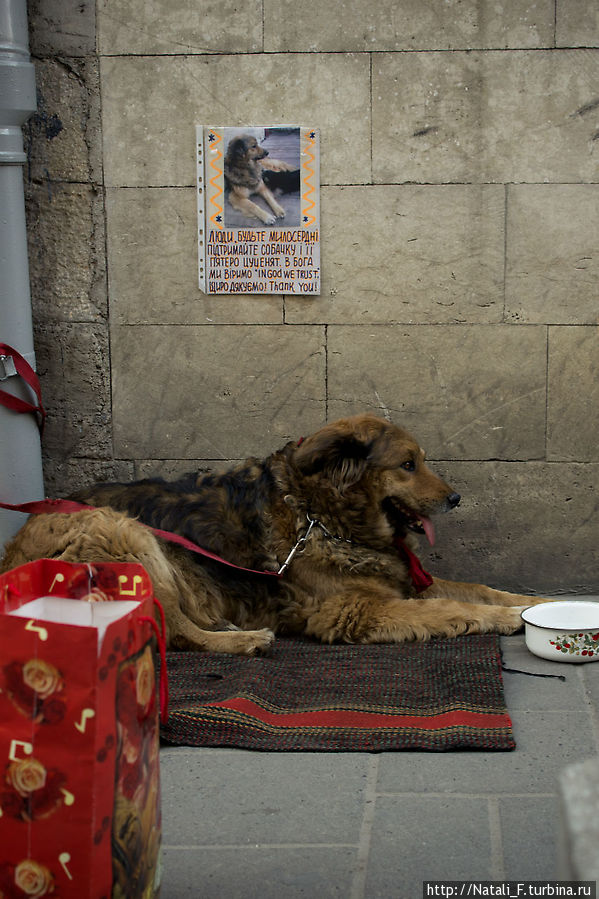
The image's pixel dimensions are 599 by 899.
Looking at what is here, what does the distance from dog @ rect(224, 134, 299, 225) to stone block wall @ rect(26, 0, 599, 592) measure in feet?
Result: 0.52

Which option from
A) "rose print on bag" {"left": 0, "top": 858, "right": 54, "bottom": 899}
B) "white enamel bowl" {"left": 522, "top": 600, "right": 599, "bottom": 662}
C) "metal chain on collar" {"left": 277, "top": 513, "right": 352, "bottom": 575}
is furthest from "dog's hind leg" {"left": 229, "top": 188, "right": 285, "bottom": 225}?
"rose print on bag" {"left": 0, "top": 858, "right": 54, "bottom": 899}

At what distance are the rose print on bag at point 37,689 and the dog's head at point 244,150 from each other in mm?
3980

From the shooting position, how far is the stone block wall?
5234 mm

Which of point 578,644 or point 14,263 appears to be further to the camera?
Answer: point 14,263

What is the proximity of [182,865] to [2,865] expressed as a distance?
0.77 m

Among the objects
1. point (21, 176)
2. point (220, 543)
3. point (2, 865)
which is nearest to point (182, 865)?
point (2, 865)

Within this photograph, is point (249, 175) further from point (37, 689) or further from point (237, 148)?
point (37, 689)

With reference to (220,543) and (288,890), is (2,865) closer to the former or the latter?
(288,890)

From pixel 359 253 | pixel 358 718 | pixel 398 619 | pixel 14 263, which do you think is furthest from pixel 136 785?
pixel 359 253

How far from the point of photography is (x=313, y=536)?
4922mm

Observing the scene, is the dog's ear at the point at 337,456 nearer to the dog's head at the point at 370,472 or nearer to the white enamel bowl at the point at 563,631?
the dog's head at the point at 370,472

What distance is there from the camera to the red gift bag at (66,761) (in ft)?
6.45

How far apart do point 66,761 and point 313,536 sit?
300 centimetres

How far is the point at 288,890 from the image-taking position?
2504 mm
